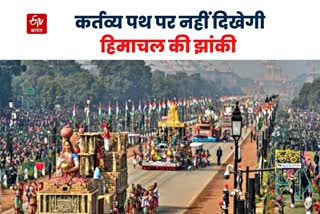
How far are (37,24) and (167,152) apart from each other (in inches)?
411

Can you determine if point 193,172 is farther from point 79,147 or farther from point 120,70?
point 120,70

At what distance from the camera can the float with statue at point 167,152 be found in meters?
33.5

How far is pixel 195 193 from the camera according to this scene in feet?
89.2

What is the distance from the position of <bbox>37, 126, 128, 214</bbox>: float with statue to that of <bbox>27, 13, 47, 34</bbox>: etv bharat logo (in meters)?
4.15

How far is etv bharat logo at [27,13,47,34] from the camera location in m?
24.5

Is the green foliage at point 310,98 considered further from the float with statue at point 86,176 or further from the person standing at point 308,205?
the float with statue at point 86,176

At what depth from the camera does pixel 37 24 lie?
985 inches

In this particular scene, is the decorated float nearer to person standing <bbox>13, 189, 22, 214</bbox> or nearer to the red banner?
the red banner

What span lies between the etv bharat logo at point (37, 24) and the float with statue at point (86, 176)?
13.6ft

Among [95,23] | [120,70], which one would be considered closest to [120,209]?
[95,23]

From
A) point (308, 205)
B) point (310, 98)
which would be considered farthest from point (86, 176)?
point (310, 98)

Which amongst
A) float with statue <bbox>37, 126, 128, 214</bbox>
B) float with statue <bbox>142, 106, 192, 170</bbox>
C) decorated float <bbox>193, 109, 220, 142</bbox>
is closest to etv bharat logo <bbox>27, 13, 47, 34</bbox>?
float with statue <bbox>37, 126, 128, 214</bbox>

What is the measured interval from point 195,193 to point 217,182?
3.08 m

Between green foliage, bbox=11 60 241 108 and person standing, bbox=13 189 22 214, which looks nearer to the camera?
person standing, bbox=13 189 22 214
